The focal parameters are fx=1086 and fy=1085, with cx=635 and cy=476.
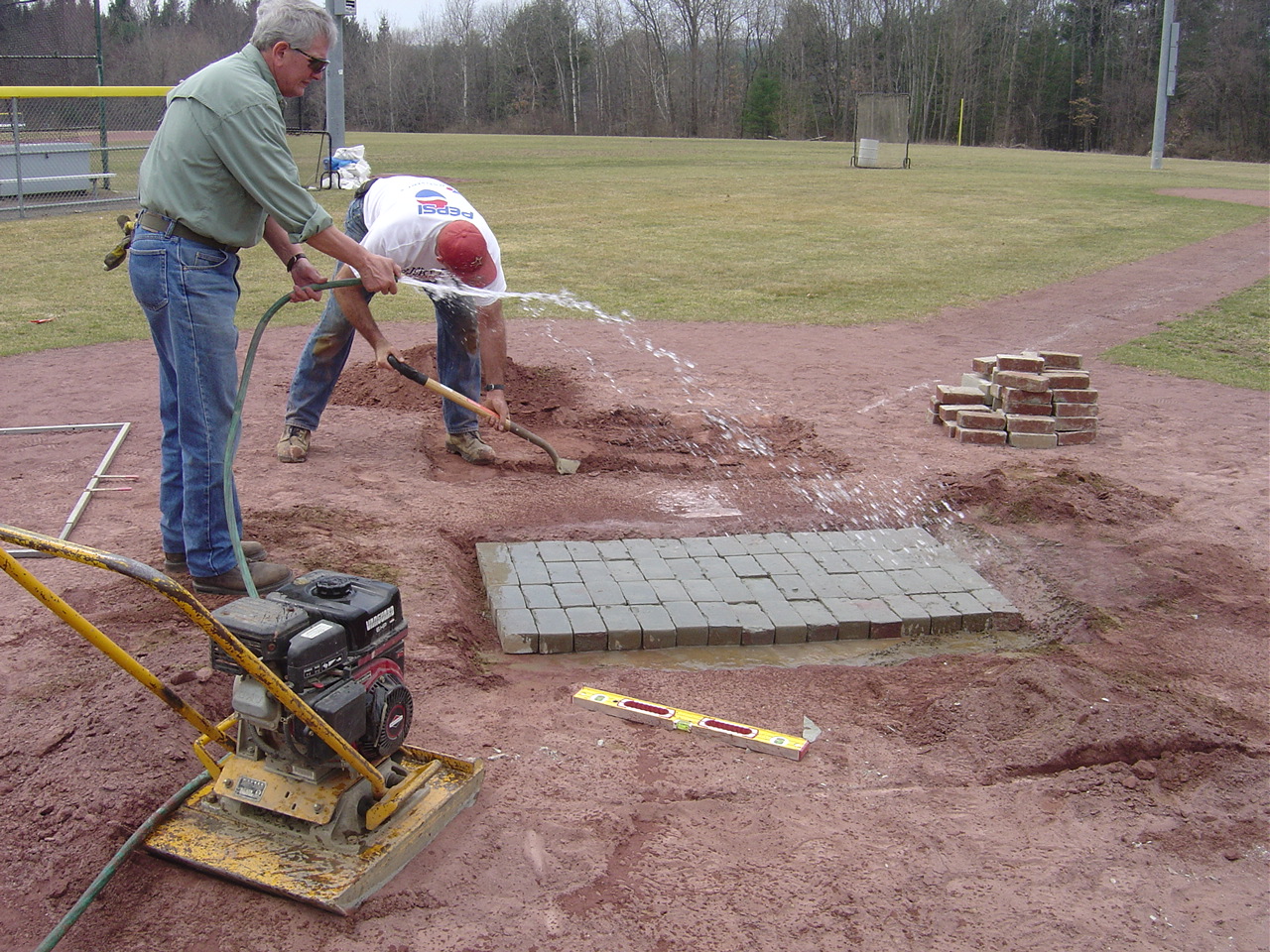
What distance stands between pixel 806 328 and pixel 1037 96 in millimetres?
49137

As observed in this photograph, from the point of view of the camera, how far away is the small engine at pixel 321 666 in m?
2.39

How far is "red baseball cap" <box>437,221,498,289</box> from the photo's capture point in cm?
474

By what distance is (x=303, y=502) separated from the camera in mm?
4816

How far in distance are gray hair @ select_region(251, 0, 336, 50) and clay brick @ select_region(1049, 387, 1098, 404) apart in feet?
14.2

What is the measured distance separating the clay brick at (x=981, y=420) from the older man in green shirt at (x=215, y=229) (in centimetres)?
359

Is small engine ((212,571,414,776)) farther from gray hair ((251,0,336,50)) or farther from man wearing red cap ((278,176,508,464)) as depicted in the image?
man wearing red cap ((278,176,508,464))

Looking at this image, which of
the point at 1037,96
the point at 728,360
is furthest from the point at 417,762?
the point at 1037,96

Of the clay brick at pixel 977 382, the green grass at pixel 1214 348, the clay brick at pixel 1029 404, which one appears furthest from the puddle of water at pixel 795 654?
the green grass at pixel 1214 348

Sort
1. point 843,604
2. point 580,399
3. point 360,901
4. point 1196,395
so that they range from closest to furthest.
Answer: point 360,901 → point 843,604 → point 580,399 → point 1196,395

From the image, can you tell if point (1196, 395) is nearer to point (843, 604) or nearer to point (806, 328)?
point (806, 328)

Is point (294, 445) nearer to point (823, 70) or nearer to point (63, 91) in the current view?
point (63, 91)

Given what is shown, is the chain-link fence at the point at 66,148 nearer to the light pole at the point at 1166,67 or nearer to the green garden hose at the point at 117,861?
the green garden hose at the point at 117,861

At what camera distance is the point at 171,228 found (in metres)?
3.58

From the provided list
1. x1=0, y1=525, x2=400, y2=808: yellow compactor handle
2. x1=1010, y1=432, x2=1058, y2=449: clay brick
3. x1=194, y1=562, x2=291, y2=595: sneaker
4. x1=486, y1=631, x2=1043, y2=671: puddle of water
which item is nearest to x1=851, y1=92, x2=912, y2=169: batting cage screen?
x1=1010, y1=432, x2=1058, y2=449: clay brick
